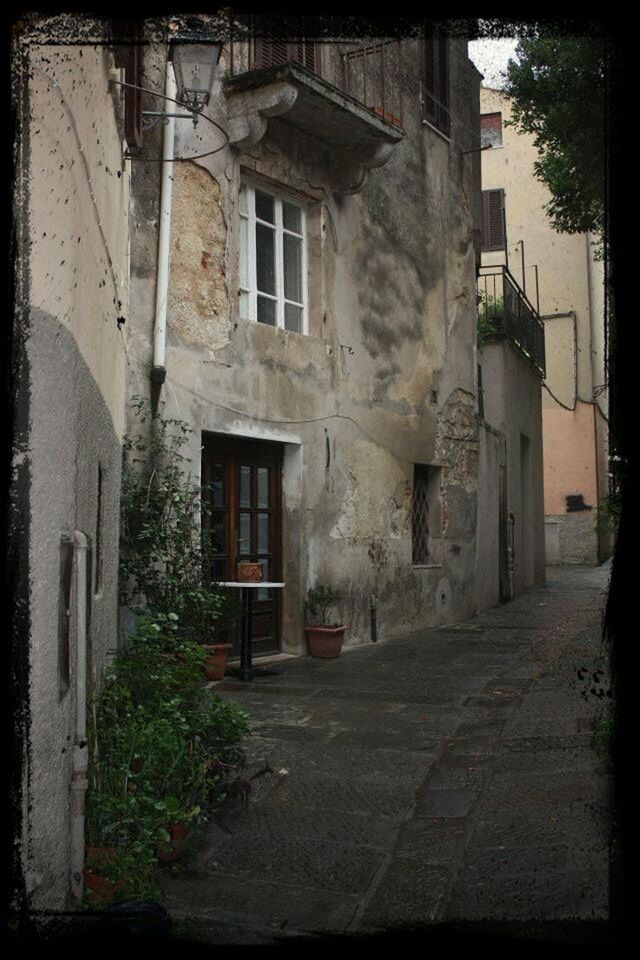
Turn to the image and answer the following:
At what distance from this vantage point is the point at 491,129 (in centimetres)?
2488

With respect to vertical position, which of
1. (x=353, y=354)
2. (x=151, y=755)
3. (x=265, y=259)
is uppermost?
(x=265, y=259)

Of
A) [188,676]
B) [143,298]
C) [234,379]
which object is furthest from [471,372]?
[188,676]

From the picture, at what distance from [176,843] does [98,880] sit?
613 millimetres

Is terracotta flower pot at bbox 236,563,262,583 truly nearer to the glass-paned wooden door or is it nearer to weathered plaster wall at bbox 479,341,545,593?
the glass-paned wooden door

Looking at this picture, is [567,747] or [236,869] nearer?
[236,869]

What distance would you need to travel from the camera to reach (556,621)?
476 inches

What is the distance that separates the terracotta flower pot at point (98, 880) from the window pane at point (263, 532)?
19.7 ft

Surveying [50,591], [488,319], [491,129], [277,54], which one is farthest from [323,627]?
[491,129]

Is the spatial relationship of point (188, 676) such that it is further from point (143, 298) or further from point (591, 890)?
point (143, 298)

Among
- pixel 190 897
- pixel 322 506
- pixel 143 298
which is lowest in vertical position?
pixel 190 897

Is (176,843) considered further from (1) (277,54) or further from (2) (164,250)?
(1) (277,54)

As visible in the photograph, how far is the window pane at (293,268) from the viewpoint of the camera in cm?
973

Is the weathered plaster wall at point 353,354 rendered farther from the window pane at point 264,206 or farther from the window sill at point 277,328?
the window pane at point 264,206

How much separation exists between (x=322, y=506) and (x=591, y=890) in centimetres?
682
